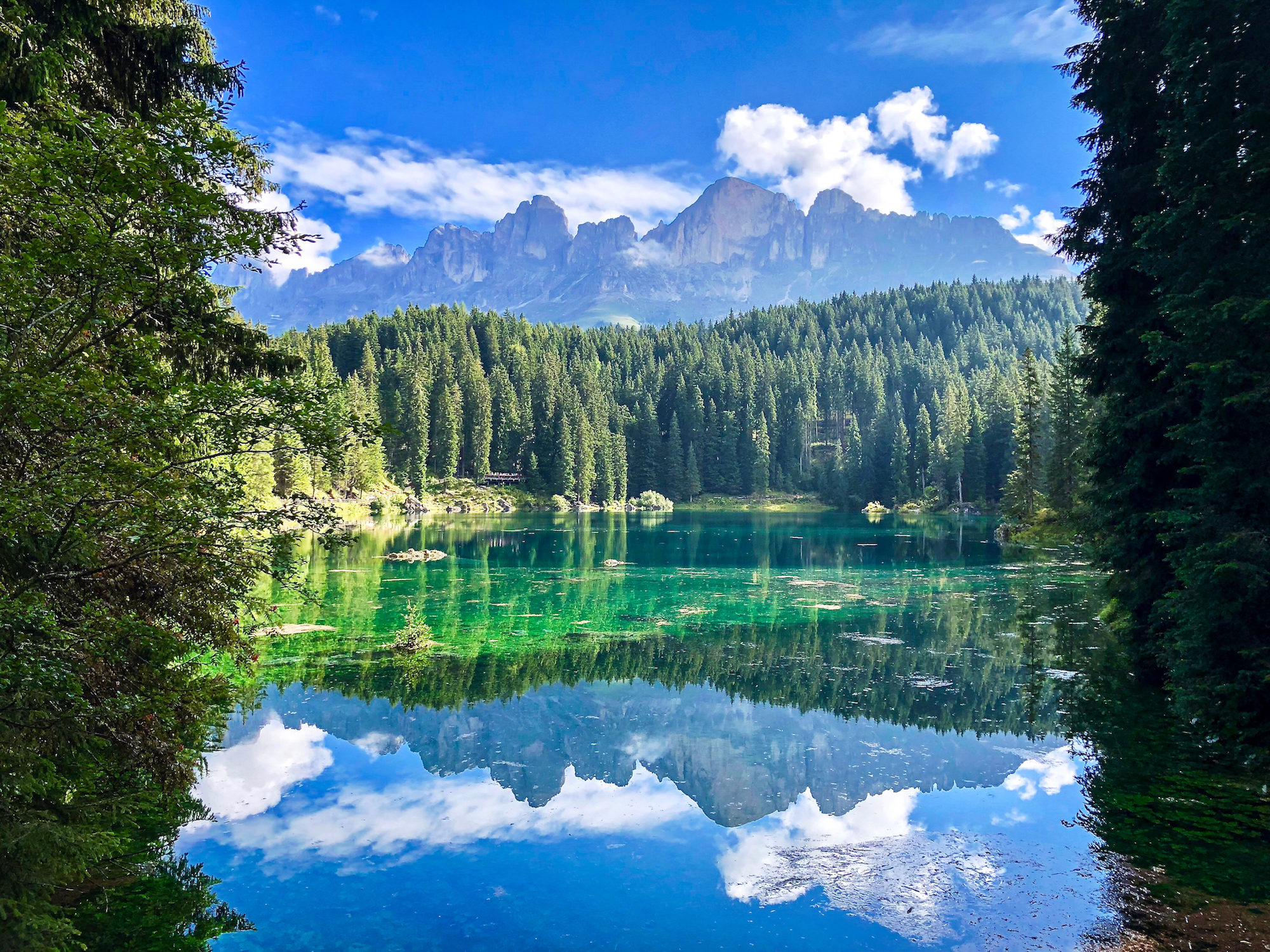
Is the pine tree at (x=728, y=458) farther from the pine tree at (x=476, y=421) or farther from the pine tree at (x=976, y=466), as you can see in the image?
the pine tree at (x=476, y=421)

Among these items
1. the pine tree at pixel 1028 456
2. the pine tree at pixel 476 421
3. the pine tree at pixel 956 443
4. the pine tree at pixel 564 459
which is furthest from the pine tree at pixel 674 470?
the pine tree at pixel 1028 456

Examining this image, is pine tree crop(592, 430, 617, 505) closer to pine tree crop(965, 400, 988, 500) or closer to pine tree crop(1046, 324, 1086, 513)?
pine tree crop(965, 400, 988, 500)

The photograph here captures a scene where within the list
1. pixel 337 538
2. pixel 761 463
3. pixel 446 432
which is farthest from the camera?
pixel 761 463

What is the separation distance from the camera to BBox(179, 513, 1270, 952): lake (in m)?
9.33

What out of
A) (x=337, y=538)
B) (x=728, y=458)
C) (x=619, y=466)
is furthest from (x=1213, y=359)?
(x=728, y=458)

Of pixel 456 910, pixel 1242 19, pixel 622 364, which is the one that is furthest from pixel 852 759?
pixel 622 364

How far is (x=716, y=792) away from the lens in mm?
13977

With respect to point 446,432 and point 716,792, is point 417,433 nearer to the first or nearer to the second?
point 446,432

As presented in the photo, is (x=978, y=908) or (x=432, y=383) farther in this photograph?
A: (x=432, y=383)

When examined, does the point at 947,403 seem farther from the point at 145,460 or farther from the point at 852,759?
the point at 145,460

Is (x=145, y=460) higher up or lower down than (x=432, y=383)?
lower down

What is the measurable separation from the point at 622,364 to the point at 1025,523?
4524 inches

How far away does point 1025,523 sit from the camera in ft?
191

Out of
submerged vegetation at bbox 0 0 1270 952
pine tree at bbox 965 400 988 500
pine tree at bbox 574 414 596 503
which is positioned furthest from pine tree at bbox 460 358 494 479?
submerged vegetation at bbox 0 0 1270 952
